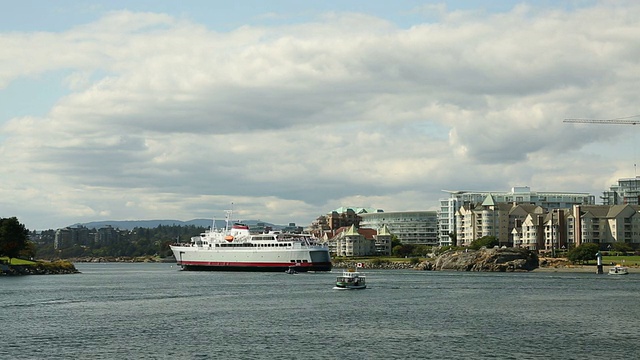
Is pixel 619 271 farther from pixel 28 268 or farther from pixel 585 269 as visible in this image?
pixel 28 268

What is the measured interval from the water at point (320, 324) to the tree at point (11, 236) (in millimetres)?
55091

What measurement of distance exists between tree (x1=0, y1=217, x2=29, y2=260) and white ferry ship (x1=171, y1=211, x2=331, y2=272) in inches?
1705

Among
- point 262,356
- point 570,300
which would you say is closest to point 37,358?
point 262,356

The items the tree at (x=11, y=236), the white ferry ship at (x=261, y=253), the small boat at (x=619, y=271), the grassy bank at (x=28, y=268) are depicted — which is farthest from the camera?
the white ferry ship at (x=261, y=253)

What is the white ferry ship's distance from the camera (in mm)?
178875

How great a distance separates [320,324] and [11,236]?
11573 cm

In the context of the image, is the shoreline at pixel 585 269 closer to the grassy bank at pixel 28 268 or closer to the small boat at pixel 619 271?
the small boat at pixel 619 271

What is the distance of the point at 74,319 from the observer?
78125mm

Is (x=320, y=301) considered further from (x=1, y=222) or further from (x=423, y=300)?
(x=1, y=222)

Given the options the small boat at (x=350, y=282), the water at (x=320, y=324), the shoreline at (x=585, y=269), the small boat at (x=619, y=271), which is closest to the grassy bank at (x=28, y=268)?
the water at (x=320, y=324)

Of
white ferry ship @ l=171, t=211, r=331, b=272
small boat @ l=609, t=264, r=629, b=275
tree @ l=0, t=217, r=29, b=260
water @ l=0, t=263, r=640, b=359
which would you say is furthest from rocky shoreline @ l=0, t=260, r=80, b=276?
small boat @ l=609, t=264, r=629, b=275

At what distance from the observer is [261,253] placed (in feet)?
603

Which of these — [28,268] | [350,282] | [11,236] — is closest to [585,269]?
[350,282]

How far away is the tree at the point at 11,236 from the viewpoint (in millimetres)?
168500
